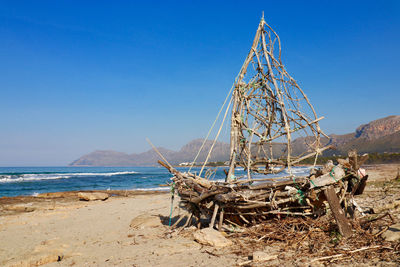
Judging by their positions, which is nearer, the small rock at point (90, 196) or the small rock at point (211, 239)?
the small rock at point (211, 239)

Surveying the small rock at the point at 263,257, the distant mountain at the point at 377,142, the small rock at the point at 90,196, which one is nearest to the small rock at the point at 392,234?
the small rock at the point at 263,257

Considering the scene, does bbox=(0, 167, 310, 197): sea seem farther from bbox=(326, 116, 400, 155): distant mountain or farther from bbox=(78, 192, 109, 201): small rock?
bbox=(326, 116, 400, 155): distant mountain

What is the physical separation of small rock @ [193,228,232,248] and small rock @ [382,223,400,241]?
2640mm

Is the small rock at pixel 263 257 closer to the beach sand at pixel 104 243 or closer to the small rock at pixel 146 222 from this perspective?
the beach sand at pixel 104 243

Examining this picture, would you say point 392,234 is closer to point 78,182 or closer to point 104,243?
point 104,243

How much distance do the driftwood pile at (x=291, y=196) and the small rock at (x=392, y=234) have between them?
1.80 feet

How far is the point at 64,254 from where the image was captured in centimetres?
573

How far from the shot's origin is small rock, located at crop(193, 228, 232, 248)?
5254 mm

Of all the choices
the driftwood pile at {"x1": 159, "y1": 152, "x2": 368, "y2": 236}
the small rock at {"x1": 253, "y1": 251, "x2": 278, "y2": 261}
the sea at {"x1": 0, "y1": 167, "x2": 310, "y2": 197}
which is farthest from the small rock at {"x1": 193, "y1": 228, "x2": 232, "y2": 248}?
the sea at {"x1": 0, "y1": 167, "x2": 310, "y2": 197}

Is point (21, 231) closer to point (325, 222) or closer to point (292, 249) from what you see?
point (292, 249)

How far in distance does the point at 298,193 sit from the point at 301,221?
62 cm

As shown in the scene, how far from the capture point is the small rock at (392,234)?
429 cm

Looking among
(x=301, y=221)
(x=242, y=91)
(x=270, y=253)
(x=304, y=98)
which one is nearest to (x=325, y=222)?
(x=301, y=221)

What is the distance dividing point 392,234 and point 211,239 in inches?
121
